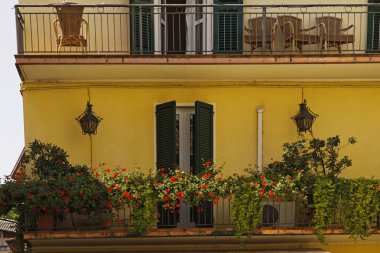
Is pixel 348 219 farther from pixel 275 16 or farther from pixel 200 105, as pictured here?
pixel 275 16

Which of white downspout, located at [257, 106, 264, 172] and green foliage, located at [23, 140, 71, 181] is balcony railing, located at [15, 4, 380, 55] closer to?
white downspout, located at [257, 106, 264, 172]

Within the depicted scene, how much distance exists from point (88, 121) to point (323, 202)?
4.44 metres

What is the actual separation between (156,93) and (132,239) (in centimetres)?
279

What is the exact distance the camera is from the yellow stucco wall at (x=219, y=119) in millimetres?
11086

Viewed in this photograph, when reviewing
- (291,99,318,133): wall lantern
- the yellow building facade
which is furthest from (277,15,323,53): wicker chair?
(291,99,318,133): wall lantern

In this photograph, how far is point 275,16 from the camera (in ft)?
36.9

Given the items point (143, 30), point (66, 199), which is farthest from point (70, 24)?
point (66, 199)

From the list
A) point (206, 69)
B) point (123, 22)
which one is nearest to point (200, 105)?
point (206, 69)

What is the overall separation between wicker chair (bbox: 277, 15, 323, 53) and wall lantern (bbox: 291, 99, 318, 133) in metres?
1.13

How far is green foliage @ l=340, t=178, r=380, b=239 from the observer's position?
32.4 feet

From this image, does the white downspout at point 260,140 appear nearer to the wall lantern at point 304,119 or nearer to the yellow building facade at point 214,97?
the yellow building facade at point 214,97

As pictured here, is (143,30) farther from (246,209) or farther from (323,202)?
(323,202)

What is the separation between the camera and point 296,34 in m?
10.9

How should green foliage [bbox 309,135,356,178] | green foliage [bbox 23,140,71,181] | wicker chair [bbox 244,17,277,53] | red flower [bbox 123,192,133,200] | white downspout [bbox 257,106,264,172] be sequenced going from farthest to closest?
white downspout [bbox 257,106,264,172] < wicker chair [bbox 244,17,277,53] < green foliage [bbox 309,135,356,178] < green foliage [bbox 23,140,71,181] < red flower [bbox 123,192,133,200]
